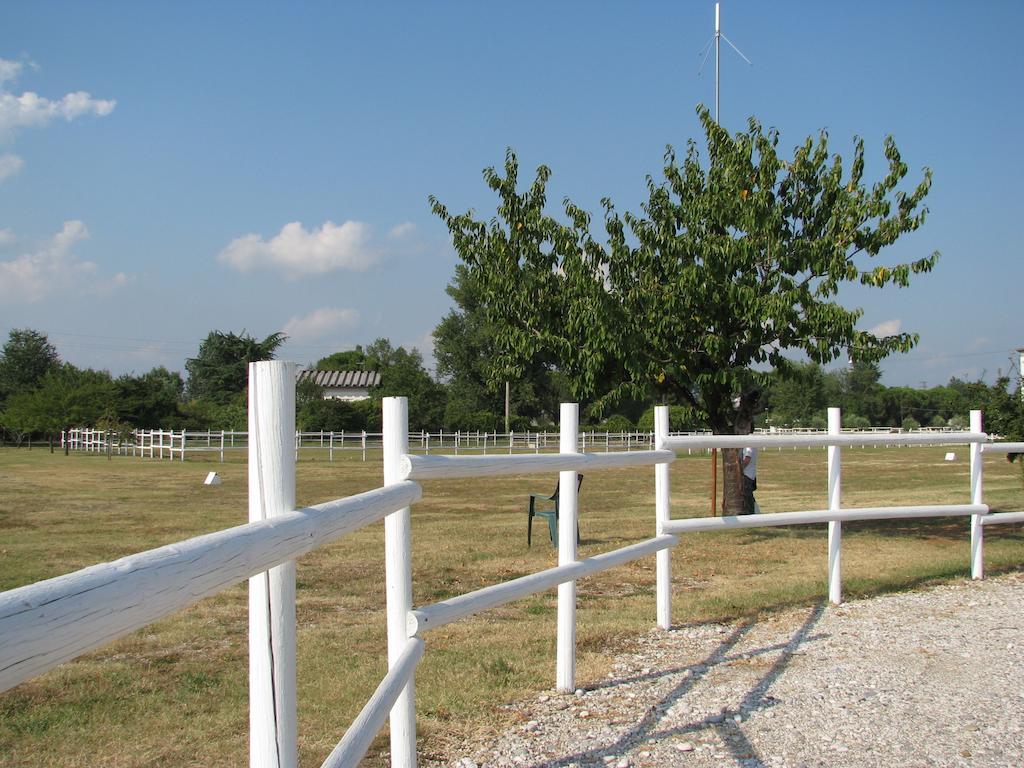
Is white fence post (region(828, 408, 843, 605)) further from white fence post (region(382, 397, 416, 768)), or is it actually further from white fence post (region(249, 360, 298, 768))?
white fence post (region(249, 360, 298, 768))

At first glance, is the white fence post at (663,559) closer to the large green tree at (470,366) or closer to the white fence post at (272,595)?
the white fence post at (272,595)

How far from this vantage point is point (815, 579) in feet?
27.7

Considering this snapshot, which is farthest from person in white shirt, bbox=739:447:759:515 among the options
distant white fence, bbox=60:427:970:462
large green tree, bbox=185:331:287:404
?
large green tree, bbox=185:331:287:404

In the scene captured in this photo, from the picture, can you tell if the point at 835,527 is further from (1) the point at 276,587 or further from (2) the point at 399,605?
(1) the point at 276,587

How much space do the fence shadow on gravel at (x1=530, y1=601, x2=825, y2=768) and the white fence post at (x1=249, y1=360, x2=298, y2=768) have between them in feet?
6.54

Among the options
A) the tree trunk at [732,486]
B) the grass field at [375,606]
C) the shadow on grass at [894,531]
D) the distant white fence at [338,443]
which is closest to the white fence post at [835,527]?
the grass field at [375,606]

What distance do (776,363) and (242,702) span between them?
8.64 m

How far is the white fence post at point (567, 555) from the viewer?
4840mm

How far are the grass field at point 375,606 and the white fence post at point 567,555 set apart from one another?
20 cm

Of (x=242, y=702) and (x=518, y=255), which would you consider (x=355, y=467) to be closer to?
(x=518, y=255)

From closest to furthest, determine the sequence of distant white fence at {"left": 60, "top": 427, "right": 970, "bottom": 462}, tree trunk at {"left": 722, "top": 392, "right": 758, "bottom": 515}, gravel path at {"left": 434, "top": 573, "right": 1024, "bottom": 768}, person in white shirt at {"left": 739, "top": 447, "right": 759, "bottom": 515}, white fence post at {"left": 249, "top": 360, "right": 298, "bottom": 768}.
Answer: white fence post at {"left": 249, "top": 360, "right": 298, "bottom": 768}, gravel path at {"left": 434, "top": 573, "right": 1024, "bottom": 768}, tree trunk at {"left": 722, "top": 392, "right": 758, "bottom": 515}, person in white shirt at {"left": 739, "top": 447, "right": 759, "bottom": 515}, distant white fence at {"left": 60, "top": 427, "right": 970, "bottom": 462}

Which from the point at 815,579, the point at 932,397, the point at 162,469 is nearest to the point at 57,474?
the point at 162,469

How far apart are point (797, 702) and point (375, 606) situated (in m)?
3.72

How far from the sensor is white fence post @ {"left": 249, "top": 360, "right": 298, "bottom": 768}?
77.5 inches
